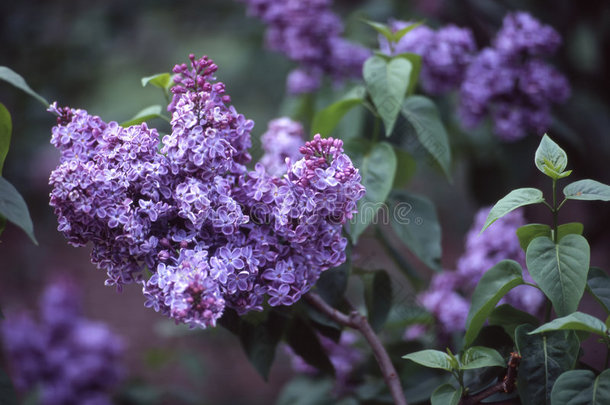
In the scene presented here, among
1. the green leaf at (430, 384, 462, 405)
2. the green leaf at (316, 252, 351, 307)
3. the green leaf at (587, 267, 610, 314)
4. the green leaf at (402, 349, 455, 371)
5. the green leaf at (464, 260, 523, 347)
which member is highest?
the green leaf at (316, 252, 351, 307)

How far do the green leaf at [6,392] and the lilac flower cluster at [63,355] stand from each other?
3.95 feet

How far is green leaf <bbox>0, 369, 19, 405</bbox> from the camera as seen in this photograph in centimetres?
123

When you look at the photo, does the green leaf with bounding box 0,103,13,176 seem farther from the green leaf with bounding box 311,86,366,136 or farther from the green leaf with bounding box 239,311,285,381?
the green leaf with bounding box 311,86,366,136

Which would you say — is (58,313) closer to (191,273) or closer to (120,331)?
(191,273)

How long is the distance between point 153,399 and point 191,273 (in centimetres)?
161

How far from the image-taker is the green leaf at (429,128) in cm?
153

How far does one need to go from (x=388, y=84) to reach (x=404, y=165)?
30 cm

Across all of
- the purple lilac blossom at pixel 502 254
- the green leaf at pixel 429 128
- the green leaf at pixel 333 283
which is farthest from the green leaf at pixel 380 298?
the purple lilac blossom at pixel 502 254

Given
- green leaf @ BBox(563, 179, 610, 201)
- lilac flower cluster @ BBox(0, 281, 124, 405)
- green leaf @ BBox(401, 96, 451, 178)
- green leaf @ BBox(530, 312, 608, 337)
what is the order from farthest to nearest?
1. lilac flower cluster @ BBox(0, 281, 124, 405)
2. green leaf @ BBox(401, 96, 451, 178)
3. green leaf @ BBox(563, 179, 610, 201)
4. green leaf @ BBox(530, 312, 608, 337)

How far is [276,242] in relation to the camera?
118cm

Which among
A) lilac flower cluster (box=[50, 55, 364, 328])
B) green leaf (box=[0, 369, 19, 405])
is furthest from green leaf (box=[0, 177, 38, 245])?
green leaf (box=[0, 369, 19, 405])

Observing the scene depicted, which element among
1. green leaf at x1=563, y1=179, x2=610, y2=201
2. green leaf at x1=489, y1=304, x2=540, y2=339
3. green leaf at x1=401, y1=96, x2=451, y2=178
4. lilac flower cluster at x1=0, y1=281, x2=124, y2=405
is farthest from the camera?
lilac flower cluster at x1=0, y1=281, x2=124, y2=405

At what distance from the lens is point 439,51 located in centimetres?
199

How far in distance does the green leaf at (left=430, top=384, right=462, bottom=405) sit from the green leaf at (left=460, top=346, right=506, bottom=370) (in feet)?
0.16
